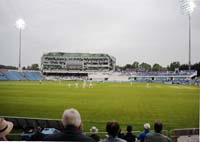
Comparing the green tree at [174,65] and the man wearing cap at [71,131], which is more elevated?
the green tree at [174,65]

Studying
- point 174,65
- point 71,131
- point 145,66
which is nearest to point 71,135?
point 71,131

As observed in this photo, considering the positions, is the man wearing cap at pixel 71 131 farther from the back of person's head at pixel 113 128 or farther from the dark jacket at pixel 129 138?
the dark jacket at pixel 129 138

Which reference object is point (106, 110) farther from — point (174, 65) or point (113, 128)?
point (113, 128)

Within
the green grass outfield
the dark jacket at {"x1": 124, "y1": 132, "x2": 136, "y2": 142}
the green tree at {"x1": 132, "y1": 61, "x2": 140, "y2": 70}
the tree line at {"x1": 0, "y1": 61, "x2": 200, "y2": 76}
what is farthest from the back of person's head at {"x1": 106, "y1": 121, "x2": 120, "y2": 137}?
the green tree at {"x1": 132, "y1": 61, "x2": 140, "y2": 70}

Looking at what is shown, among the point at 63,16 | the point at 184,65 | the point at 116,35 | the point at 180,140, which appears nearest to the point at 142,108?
the point at 184,65

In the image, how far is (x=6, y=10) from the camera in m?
4.50

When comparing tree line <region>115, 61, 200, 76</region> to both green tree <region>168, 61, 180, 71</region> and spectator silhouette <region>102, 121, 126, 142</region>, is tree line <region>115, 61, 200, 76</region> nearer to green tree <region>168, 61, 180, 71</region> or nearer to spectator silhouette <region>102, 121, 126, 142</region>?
green tree <region>168, 61, 180, 71</region>

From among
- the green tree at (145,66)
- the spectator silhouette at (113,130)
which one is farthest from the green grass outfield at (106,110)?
the spectator silhouette at (113,130)

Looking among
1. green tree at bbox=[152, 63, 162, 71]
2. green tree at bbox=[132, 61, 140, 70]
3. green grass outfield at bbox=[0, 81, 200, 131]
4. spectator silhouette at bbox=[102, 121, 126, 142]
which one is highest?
green tree at bbox=[132, 61, 140, 70]

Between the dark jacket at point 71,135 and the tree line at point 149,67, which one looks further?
the tree line at point 149,67

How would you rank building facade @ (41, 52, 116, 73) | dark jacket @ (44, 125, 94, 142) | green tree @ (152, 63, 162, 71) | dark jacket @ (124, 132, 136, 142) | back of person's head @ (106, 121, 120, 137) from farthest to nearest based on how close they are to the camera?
green tree @ (152, 63, 162, 71), building facade @ (41, 52, 116, 73), dark jacket @ (124, 132, 136, 142), back of person's head @ (106, 121, 120, 137), dark jacket @ (44, 125, 94, 142)

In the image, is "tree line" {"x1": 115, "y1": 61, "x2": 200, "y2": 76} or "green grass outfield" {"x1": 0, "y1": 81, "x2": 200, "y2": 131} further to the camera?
"tree line" {"x1": 115, "y1": 61, "x2": 200, "y2": 76}

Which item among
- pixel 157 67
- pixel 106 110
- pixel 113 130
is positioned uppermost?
pixel 157 67

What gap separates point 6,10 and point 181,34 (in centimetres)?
258
